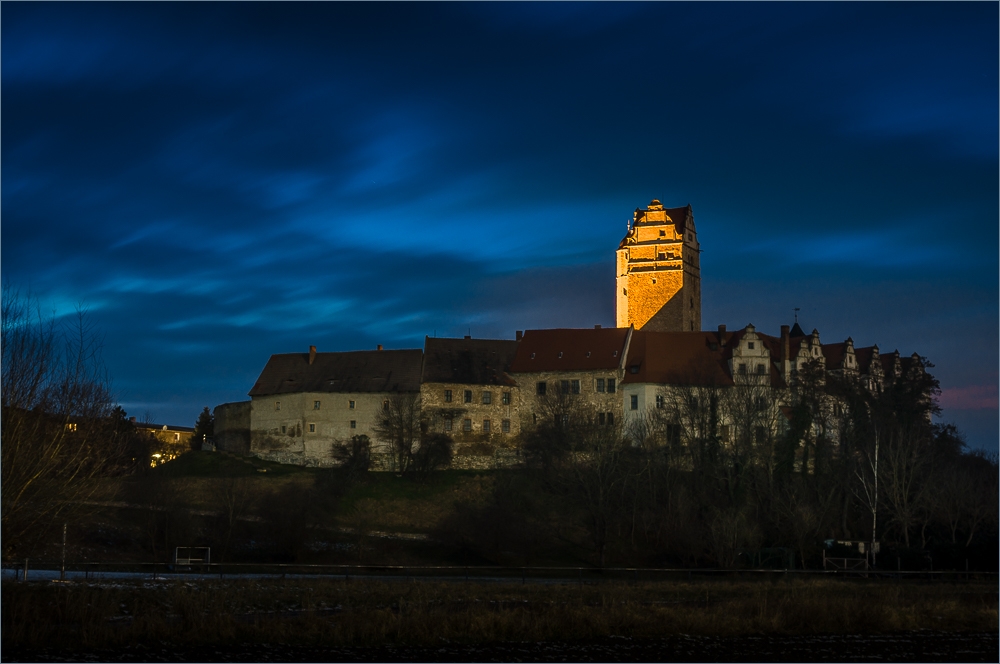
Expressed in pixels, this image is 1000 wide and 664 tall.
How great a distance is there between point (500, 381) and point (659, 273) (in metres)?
21.8

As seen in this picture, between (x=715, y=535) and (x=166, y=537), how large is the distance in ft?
71.8

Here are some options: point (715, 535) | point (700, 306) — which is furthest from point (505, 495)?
point (700, 306)

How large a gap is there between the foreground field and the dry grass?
46mm

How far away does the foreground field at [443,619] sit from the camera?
26031 mm

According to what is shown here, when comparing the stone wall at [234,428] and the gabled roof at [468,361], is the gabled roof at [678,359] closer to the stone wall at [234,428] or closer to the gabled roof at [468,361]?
the gabled roof at [468,361]

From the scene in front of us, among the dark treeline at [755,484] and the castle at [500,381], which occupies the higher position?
the castle at [500,381]

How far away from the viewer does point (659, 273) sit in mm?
89812

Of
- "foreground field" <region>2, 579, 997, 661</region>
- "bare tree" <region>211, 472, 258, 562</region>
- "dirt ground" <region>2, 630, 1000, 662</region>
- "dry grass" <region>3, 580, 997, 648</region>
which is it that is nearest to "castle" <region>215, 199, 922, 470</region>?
"bare tree" <region>211, 472, 258, 562</region>

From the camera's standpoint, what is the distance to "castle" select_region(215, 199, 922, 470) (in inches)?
2783

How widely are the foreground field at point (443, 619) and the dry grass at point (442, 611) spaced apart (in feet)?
0.15

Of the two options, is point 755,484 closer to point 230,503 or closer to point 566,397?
point 566,397

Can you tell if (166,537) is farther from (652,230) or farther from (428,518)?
(652,230)

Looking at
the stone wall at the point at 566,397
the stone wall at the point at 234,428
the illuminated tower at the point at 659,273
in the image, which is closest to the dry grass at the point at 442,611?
the stone wall at the point at 566,397

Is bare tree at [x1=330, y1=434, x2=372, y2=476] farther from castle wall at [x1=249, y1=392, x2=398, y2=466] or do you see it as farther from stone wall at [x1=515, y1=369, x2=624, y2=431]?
stone wall at [x1=515, y1=369, x2=624, y2=431]
